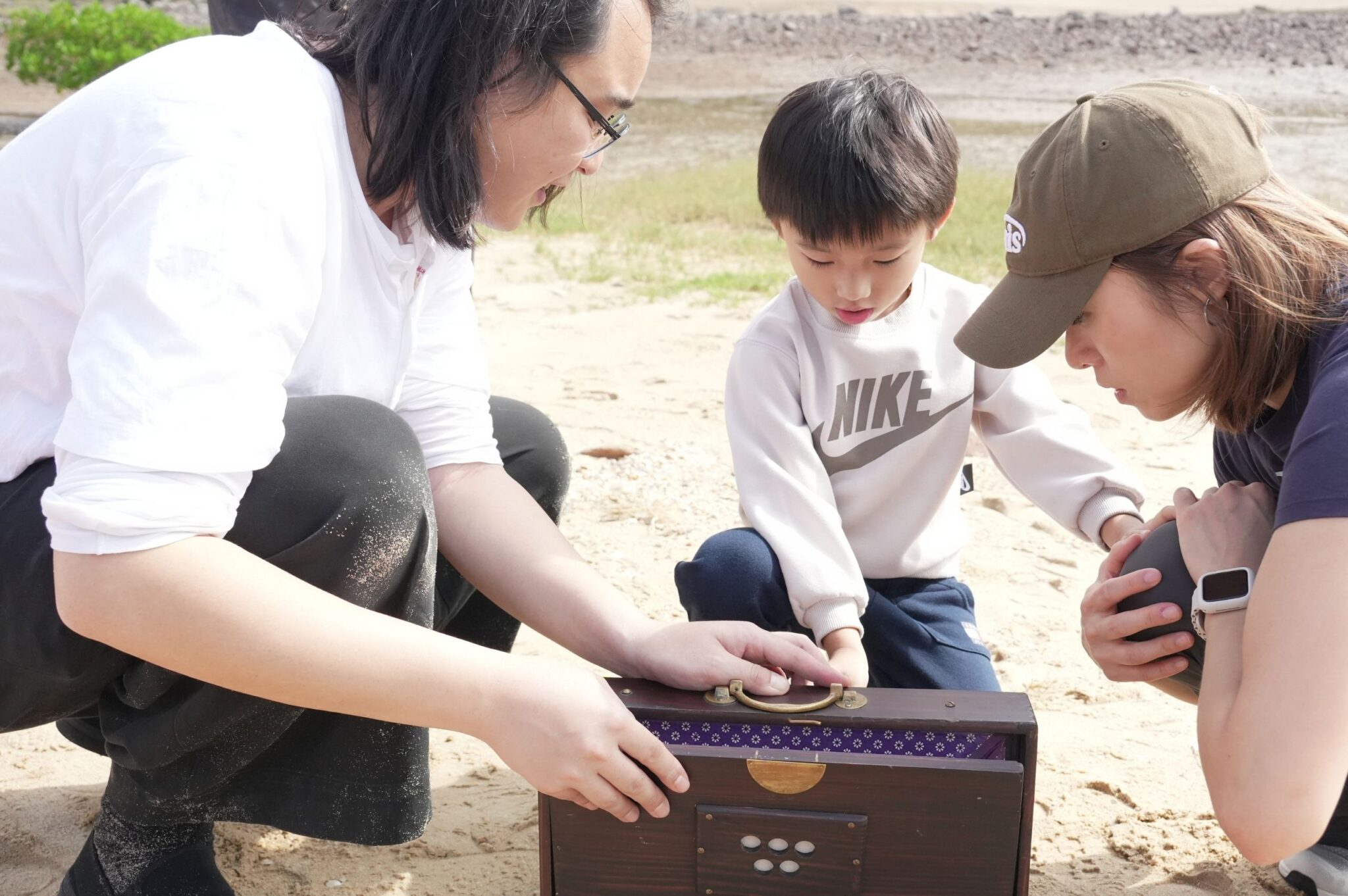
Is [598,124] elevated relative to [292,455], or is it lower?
elevated

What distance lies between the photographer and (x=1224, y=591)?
62.9 inches

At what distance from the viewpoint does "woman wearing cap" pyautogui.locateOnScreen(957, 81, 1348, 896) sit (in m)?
1.40

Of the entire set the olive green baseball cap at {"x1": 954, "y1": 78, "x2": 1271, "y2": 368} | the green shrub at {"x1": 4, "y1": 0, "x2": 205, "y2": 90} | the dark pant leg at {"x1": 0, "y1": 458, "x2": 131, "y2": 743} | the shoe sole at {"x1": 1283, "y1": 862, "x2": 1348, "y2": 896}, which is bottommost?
the green shrub at {"x1": 4, "y1": 0, "x2": 205, "y2": 90}

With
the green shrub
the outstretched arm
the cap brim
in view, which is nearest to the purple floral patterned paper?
the outstretched arm

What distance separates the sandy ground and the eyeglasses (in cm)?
74

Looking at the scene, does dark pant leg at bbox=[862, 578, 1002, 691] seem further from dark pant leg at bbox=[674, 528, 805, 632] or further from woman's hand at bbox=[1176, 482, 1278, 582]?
woman's hand at bbox=[1176, 482, 1278, 582]

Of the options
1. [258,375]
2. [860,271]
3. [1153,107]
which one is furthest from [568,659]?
[1153,107]

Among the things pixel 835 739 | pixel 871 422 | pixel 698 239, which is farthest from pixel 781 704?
pixel 698 239

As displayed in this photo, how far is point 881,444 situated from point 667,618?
2.33ft

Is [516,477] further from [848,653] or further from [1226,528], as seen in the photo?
[1226,528]

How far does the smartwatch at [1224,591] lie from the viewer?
1.58 m

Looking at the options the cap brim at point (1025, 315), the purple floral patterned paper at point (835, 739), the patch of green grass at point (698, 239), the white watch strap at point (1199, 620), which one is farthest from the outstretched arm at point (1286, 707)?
the patch of green grass at point (698, 239)

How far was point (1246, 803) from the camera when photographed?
143cm

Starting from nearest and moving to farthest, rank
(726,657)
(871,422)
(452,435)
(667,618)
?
(726,657), (452,435), (871,422), (667,618)
